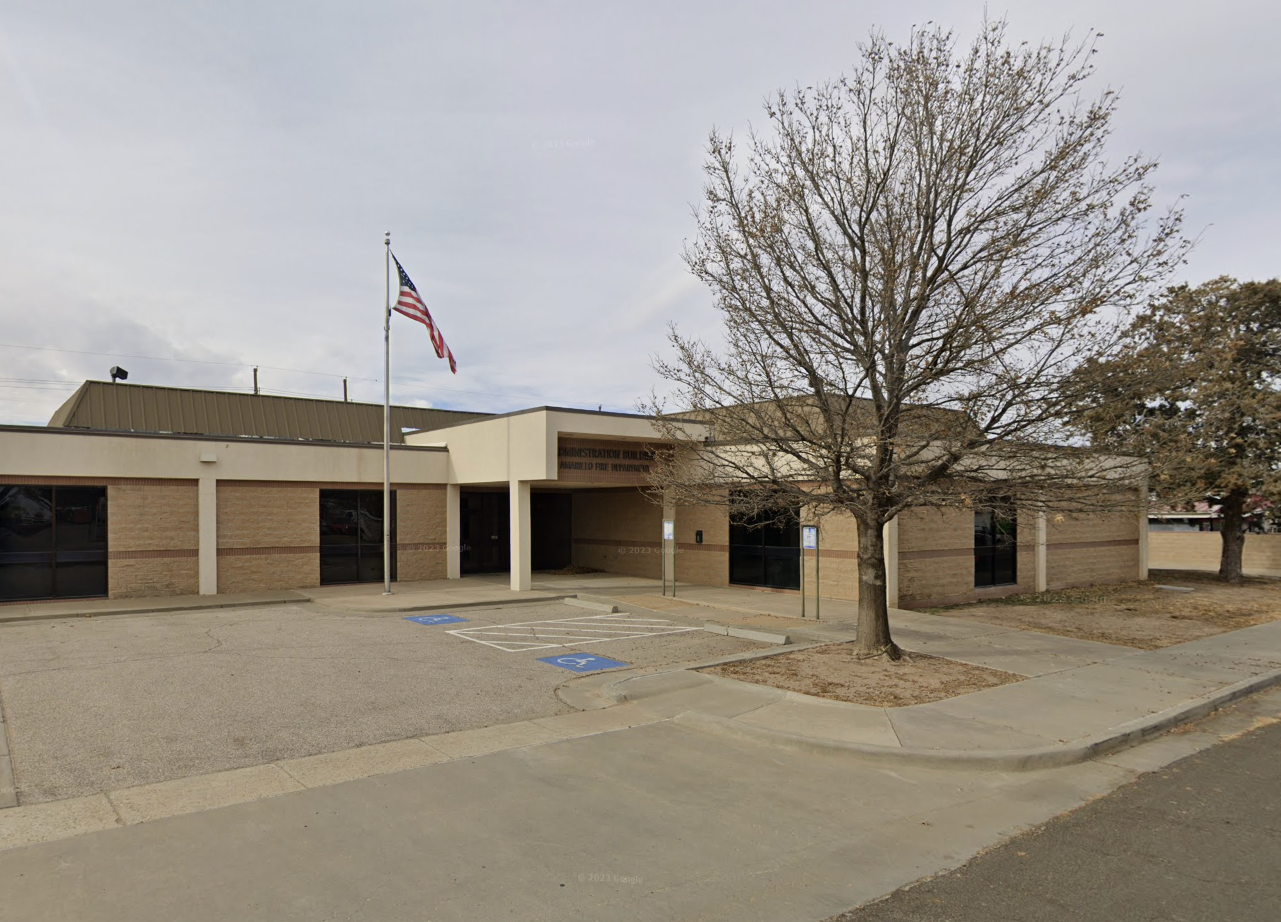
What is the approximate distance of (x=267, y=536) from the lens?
20969mm

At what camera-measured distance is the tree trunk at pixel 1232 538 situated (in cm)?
2484

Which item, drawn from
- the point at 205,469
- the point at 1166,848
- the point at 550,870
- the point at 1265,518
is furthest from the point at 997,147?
the point at 1265,518

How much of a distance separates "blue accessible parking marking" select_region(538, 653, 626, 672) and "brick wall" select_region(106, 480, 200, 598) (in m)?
12.5

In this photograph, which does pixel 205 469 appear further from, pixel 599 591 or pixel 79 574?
pixel 599 591

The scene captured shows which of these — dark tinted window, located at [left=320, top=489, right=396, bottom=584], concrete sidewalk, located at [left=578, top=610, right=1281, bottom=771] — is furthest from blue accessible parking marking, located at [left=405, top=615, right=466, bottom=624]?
dark tinted window, located at [left=320, top=489, right=396, bottom=584]

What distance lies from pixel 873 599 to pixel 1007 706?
2.76m

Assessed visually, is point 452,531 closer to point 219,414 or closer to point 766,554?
point 766,554

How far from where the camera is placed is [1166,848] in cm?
529

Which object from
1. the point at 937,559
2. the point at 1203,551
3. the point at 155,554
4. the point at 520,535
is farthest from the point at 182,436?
the point at 1203,551

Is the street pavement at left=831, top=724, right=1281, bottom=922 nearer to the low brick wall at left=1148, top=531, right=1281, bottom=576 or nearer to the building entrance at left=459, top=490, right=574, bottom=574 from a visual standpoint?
A: the building entrance at left=459, top=490, right=574, bottom=574

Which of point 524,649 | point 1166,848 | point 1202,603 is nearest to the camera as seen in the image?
point 1166,848

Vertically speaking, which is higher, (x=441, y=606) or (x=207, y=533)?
(x=207, y=533)

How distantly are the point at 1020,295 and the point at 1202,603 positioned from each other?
50.3 feet

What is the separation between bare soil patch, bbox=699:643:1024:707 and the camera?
948 cm
